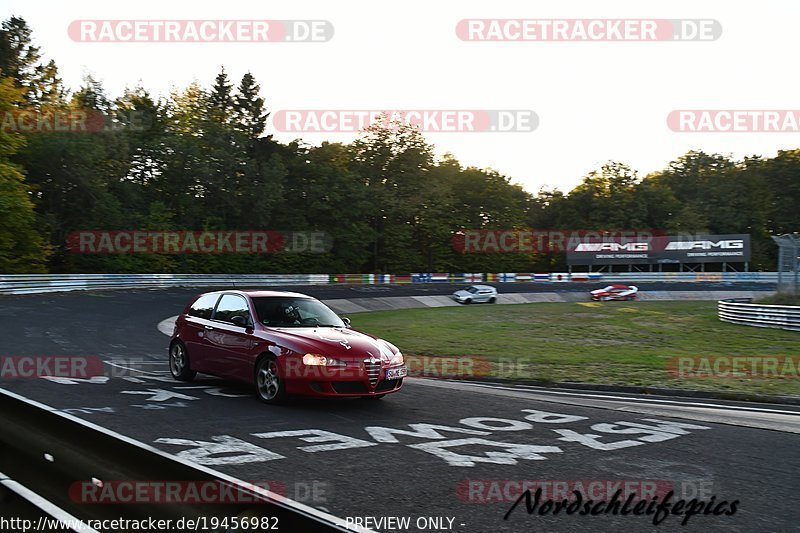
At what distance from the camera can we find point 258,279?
48.9 metres

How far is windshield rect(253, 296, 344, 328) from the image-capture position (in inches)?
392

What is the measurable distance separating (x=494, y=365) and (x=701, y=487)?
387 inches

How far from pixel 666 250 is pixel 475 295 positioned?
34.7 m

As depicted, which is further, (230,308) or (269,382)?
(230,308)

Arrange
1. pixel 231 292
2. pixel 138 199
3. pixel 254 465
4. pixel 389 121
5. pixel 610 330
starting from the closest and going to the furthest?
pixel 254 465 → pixel 231 292 → pixel 610 330 → pixel 138 199 → pixel 389 121

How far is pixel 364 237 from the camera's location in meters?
69.7

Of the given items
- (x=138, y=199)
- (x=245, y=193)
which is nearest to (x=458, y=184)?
(x=245, y=193)

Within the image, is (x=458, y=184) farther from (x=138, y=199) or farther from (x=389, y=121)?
(x=138, y=199)

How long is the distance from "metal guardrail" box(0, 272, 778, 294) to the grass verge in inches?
636

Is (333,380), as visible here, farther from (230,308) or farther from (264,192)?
(264,192)

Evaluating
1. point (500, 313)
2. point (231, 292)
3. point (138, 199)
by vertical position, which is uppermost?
point (138, 199)
